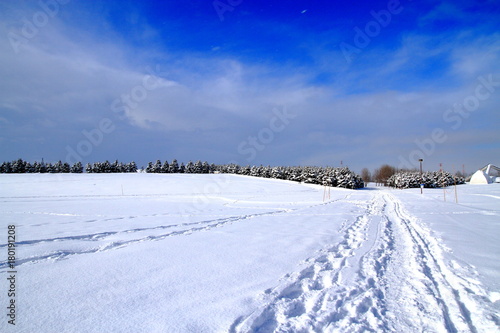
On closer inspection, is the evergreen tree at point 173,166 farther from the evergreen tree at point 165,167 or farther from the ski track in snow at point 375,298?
the ski track in snow at point 375,298

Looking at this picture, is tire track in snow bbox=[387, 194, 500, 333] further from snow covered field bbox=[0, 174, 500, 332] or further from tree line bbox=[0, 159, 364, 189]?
tree line bbox=[0, 159, 364, 189]

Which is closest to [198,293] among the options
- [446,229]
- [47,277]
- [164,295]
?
[164,295]

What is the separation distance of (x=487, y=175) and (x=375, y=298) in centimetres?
8191

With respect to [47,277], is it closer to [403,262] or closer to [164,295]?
[164,295]

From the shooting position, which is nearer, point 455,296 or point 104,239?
point 455,296

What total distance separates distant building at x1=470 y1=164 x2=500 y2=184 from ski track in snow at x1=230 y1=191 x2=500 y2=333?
76004 mm

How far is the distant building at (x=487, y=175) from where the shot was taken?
60338 mm

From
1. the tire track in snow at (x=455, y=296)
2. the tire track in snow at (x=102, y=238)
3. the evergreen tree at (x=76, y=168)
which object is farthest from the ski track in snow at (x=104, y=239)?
the evergreen tree at (x=76, y=168)

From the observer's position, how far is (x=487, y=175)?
203ft

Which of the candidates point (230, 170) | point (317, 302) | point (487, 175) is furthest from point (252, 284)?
point (230, 170)

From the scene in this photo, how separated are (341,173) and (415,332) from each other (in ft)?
223

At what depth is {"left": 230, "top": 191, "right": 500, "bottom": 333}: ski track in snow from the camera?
2893 millimetres

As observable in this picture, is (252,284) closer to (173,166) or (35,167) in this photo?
(173,166)

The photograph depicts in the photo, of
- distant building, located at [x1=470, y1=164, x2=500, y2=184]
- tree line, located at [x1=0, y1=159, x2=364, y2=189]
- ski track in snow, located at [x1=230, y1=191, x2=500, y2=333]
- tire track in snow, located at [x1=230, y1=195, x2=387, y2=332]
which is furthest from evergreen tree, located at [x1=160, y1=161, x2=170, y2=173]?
distant building, located at [x1=470, y1=164, x2=500, y2=184]
